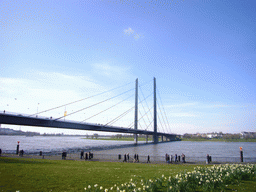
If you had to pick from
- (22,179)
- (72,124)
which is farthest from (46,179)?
(72,124)

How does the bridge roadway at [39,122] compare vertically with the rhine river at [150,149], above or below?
above

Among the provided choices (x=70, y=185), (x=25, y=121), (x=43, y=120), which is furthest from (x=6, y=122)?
(x=70, y=185)

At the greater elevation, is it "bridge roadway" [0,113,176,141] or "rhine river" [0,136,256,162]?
"bridge roadway" [0,113,176,141]

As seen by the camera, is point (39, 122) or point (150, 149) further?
point (150, 149)

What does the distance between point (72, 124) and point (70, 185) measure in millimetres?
55464

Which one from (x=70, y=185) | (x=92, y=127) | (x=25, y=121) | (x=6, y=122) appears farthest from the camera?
(x=92, y=127)

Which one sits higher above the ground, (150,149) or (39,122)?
(39,122)

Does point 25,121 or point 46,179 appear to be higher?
point 25,121

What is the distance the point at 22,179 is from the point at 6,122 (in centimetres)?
4341

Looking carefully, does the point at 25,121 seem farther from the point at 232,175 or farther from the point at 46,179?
the point at 232,175

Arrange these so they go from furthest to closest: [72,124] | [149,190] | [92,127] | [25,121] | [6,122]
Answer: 1. [92,127]
2. [72,124]
3. [25,121]
4. [6,122]
5. [149,190]

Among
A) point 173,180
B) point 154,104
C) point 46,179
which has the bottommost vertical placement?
point 46,179

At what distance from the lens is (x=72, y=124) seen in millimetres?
62812

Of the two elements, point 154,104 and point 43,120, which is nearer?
point 43,120
